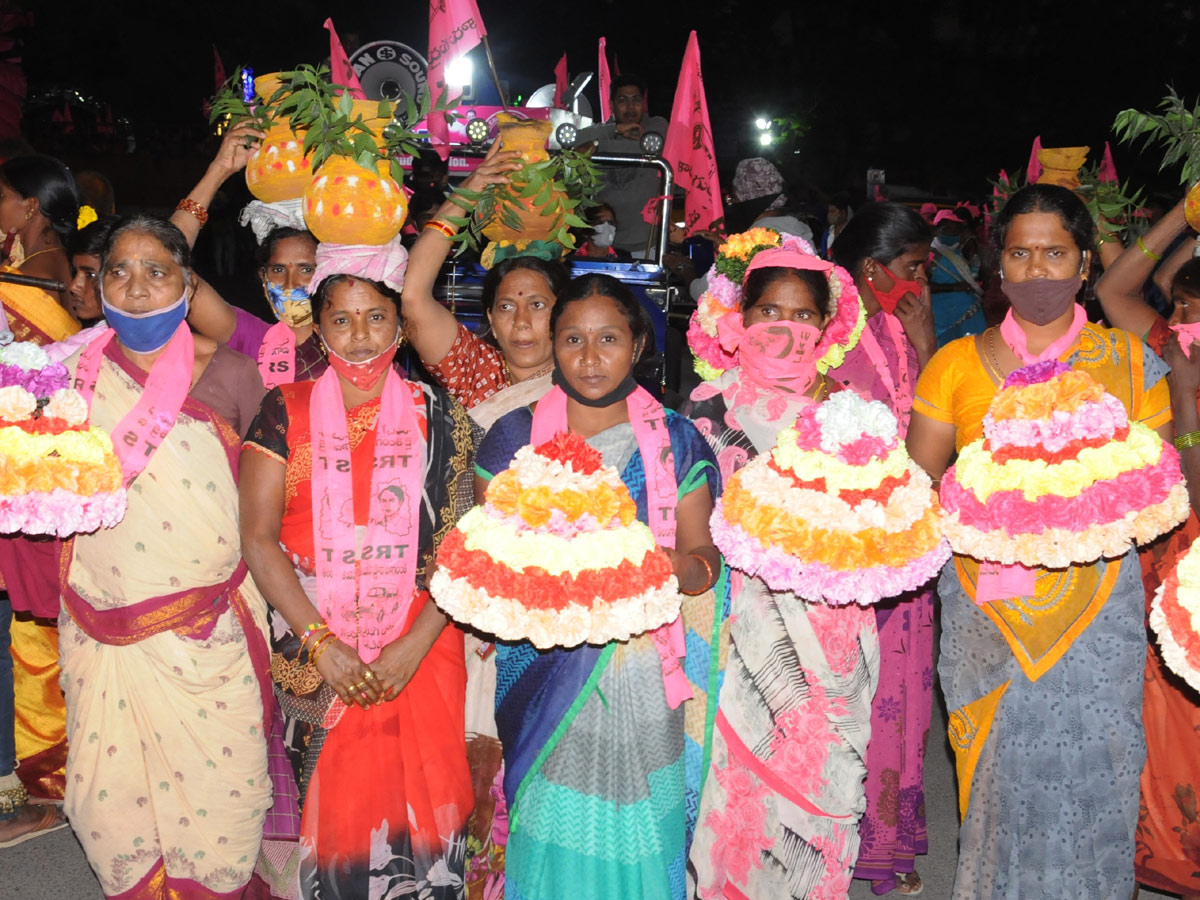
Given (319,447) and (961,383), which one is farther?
(961,383)

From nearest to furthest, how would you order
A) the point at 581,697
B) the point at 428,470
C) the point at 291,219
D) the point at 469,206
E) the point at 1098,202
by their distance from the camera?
the point at 581,697 → the point at 428,470 → the point at 469,206 → the point at 291,219 → the point at 1098,202

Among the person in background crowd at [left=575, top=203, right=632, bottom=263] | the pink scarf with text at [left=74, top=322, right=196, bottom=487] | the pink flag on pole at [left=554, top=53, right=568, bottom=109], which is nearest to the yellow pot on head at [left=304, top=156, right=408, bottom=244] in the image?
the pink scarf with text at [left=74, top=322, right=196, bottom=487]

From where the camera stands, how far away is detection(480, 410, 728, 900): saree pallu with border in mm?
3391

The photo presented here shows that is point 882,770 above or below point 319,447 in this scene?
below

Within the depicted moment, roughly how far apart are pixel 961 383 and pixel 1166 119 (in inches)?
56.9

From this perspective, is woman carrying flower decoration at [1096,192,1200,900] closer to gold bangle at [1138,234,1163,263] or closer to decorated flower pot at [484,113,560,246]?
gold bangle at [1138,234,1163,263]

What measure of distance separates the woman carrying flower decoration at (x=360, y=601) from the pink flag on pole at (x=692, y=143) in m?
5.09

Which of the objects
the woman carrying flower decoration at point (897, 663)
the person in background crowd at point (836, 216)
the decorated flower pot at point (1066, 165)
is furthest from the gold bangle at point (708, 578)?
the person in background crowd at point (836, 216)

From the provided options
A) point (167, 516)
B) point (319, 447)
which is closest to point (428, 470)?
point (319, 447)

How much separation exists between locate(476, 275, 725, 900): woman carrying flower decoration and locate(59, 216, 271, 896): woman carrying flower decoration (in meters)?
0.87

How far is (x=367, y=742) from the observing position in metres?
3.54

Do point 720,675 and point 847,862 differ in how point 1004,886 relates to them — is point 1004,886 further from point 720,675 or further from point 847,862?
point 720,675

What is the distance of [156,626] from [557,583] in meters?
1.49

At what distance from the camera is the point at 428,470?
3646 mm
